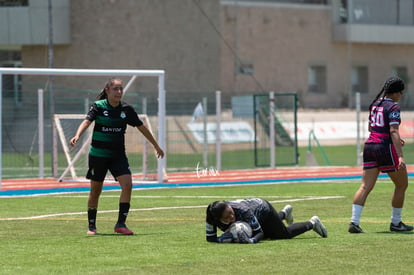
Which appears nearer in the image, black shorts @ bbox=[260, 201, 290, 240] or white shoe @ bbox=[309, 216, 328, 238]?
black shorts @ bbox=[260, 201, 290, 240]

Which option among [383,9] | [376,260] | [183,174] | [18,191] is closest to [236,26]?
[383,9]

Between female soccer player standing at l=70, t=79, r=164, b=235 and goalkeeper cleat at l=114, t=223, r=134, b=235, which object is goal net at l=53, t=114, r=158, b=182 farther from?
goalkeeper cleat at l=114, t=223, r=134, b=235

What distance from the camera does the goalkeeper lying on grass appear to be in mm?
11727

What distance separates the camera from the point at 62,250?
37.7 feet

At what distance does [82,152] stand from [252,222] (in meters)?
13.8

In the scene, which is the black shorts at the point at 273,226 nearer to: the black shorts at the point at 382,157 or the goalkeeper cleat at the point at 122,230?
the black shorts at the point at 382,157

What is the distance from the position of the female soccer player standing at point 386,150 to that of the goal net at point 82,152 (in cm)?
1205

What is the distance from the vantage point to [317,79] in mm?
56531

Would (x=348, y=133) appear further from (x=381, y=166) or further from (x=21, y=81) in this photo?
(x=381, y=166)

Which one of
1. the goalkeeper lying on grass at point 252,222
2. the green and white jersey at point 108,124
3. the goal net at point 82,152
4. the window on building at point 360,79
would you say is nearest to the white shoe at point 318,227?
the goalkeeper lying on grass at point 252,222

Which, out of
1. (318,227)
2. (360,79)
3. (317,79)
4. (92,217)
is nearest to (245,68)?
(317,79)

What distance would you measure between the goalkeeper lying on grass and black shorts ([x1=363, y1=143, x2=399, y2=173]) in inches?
49.5

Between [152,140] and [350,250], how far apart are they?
356cm

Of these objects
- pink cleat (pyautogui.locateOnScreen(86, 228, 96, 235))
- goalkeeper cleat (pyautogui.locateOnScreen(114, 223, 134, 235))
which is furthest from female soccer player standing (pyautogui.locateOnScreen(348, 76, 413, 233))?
pink cleat (pyautogui.locateOnScreen(86, 228, 96, 235))
